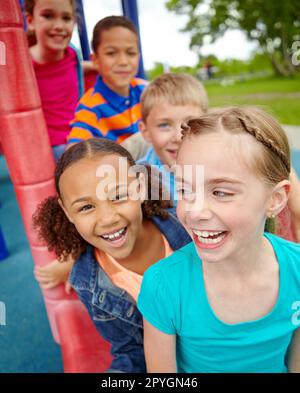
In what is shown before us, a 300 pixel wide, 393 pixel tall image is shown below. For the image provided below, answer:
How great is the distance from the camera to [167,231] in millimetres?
515

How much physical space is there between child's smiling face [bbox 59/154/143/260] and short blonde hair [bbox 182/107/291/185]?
0.34ft

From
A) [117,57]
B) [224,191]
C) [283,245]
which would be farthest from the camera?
[117,57]

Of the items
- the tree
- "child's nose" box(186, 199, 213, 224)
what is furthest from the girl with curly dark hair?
the tree

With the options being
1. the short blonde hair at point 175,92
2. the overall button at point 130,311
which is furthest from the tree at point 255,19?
the overall button at point 130,311

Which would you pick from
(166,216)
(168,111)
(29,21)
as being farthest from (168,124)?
A: (29,21)

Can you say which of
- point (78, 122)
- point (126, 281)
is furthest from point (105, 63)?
point (126, 281)

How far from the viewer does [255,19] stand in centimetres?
48

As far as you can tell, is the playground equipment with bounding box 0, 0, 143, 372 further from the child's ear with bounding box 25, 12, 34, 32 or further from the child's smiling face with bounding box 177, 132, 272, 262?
the child's smiling face with bounding box 177, 132, 272, 262

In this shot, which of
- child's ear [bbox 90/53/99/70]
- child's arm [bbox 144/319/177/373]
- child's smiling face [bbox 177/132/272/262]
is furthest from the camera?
child's ear [bbox 90/53/99/70]

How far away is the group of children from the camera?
344 millimetres

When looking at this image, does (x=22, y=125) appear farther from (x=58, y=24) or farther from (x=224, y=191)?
(x=224, y=191)

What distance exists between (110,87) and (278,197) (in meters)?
0.30

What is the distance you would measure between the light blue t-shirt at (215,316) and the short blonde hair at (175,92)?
7.6 inches

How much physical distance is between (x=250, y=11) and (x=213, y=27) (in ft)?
0.16
